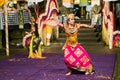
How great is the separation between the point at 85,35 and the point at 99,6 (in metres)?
2.36

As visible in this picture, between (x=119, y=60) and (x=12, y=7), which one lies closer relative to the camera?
(x=119, y=60)

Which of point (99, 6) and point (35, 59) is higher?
point (99, 6)

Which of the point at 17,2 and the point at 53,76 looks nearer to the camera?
the point at 53,76

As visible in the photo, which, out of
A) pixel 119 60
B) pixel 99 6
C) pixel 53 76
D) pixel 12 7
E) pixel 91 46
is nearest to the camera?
pixel 53 76

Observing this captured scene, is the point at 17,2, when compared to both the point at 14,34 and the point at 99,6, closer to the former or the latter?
the point at 14,34

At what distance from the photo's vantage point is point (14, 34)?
20.5 meters

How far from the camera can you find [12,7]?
19.4 m

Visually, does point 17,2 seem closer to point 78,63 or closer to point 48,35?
point 48,35

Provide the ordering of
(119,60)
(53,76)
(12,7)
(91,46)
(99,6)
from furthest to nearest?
(99,6) → (12,7) → (91,46) → (119,60) → (53,76)

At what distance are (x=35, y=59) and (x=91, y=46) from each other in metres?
4.82

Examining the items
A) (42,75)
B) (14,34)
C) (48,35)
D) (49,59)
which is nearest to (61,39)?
(48,35)

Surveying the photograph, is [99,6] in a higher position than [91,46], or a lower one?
higher

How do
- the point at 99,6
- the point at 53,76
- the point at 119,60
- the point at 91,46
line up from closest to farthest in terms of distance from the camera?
the point at 53,76 < the point at 119,60 < the point at 91,46 < the point at 99,6

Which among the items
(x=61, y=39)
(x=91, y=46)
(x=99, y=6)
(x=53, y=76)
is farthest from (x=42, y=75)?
(x=99, y=6)
